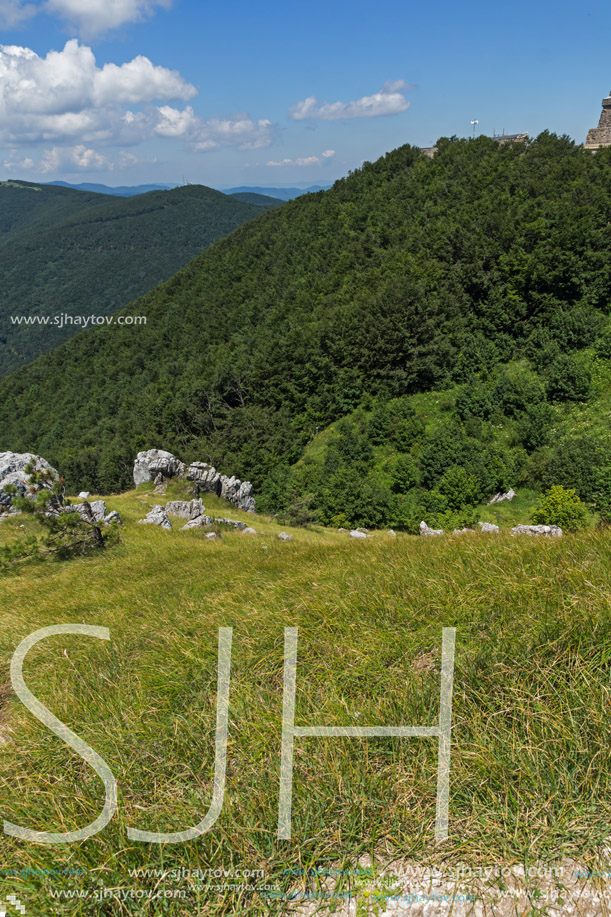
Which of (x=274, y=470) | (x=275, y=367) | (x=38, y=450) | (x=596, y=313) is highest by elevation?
(x=596, y=313)

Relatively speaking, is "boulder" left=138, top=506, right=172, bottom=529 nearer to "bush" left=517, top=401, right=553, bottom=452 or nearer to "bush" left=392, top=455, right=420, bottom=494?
"bush" left=392, top=455, right=420, bottom=494

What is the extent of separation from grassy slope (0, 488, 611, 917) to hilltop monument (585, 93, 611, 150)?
320 feet

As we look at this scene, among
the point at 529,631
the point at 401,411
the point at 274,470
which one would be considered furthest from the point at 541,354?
the point at 529,631

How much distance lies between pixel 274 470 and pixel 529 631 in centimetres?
3993

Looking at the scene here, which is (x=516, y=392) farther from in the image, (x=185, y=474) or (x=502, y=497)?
(x=185, y=474)

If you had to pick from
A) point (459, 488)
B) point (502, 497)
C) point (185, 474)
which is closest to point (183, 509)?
point (185, 474)

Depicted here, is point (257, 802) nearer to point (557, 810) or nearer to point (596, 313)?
point (557, 810)

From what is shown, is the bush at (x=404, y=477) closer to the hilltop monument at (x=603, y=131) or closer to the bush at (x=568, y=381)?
the bush at (x=568, y=381)

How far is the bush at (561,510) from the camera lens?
910 inches

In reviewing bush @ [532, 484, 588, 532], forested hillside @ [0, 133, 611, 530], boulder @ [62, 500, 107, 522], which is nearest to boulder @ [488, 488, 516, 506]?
forested hillside @ [0, 133, 611, 530]

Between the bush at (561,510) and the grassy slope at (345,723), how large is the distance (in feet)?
68.5

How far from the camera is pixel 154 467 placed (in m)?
24.7

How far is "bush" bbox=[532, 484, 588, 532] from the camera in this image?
23125mm

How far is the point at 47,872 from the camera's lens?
2.17 meters
